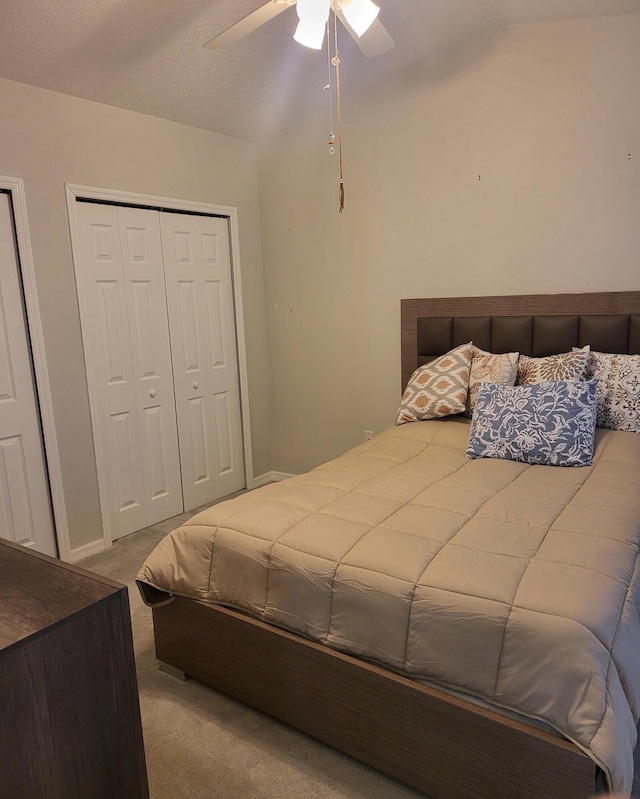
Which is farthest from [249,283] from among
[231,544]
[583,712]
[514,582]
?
[583,712]

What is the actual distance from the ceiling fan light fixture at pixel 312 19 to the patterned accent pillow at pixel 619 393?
77.4 inches

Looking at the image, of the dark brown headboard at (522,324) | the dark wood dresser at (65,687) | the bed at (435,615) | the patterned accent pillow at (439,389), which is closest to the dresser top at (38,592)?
the dark wood dresser at (65,687)

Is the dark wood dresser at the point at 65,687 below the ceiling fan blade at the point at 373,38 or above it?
below

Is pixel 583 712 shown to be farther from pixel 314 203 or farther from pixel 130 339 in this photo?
pixel 314 203

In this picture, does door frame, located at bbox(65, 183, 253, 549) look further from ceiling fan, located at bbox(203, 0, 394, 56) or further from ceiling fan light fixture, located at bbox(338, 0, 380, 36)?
ceiling fan light fixture, located at bbox(338, 0, 380, 36)

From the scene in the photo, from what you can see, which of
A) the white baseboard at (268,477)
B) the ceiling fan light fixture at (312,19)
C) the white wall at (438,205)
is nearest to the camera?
the ceiling fan light fixture at (312,19)

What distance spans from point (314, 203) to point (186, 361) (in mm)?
1378

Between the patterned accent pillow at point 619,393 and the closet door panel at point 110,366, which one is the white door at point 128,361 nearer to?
the closet door panel at point 110,366

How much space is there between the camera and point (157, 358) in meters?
3.47

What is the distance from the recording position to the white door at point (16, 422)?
9.02 feet

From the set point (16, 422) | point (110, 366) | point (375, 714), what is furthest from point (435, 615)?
point (110, 366)

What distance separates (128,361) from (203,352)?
576 mm

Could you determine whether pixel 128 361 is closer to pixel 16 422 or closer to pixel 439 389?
pixel 16 422

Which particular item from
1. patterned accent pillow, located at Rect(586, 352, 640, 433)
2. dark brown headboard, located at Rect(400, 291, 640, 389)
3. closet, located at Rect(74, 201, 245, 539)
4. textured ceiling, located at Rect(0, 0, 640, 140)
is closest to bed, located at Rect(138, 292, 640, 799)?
patterned accent pillow, located at Rect(586, 352, 640, 433)
